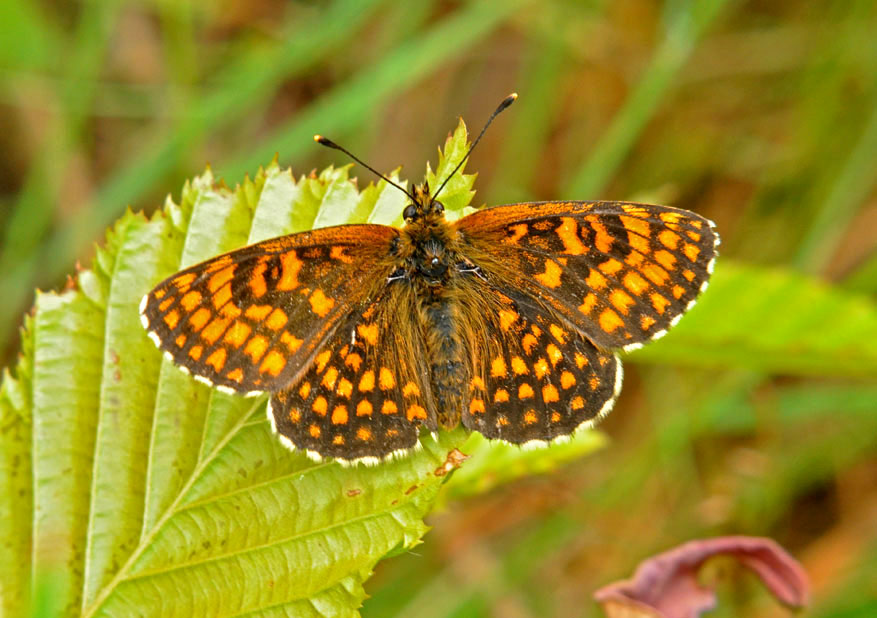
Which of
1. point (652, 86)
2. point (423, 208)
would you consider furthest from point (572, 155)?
point (423, 208)

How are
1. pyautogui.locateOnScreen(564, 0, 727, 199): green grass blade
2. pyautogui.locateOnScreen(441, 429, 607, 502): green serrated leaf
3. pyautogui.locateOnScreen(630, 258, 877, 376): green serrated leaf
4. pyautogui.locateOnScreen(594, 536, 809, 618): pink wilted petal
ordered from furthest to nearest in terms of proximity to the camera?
1. pyautogui.locateOnScreen(564, 0, 727, 199): green grass blade
2. pyautogui.locateOnScreen(630, 258, 877, 376): green serrated leaf
3. pyautogui.locateOnScreen(441, 429, 607, 502): green serrated leaf
4. pyautogui.locateOnScreen(594, 536, 809, 618): pink wilted petal

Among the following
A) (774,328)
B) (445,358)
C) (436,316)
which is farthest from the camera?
(774,328)

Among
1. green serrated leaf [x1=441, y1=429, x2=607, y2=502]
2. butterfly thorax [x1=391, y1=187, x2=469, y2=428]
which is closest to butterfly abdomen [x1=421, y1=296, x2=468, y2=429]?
butterfly thorax [x1=391, y1=187, x2=469, y2=428]

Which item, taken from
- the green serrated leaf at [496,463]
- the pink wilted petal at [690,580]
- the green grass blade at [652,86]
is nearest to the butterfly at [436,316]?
the green serrated leaf at [496,463]

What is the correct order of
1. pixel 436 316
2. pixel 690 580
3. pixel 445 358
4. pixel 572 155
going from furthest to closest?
pixel 572 155, pixel 436 316, pixel 445 358, pixel 690 580

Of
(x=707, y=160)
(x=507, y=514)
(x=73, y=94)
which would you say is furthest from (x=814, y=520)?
(x=73, y=94)

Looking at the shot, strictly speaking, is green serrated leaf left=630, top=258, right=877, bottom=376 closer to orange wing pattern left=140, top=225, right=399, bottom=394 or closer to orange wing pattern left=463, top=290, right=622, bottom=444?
orange wing pattern left=463, top=290, right=622, bottom=444

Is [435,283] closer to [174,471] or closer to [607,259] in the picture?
[607,259]
